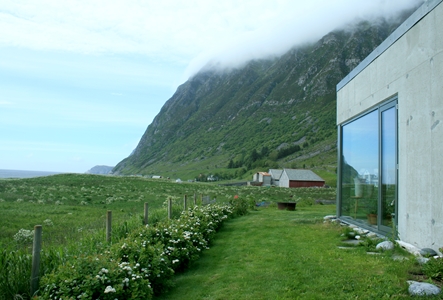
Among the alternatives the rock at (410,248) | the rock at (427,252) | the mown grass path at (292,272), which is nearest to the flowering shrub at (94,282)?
the mown grass path at (292,272)

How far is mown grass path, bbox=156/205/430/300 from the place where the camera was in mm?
5387

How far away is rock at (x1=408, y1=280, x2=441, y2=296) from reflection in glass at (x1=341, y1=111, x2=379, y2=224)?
4.66 m

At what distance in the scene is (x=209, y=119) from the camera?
192 meters

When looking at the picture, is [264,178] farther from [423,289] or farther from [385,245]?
[423,289]

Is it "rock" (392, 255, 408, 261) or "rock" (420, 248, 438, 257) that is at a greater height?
"rock" (420, 248, 438, 257)

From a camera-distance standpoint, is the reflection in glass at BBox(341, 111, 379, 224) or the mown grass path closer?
the mown grass path

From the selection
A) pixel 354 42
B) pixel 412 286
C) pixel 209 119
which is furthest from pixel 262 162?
pixel 412 286

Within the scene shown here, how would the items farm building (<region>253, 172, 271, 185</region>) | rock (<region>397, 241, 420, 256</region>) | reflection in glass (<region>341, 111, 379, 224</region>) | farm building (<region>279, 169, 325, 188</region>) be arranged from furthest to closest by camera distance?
farm building (<region>253, 172, 271, 185</region>), farm building (<region>279, 169, 325, 188</region>), reflection in glass (<region>341, 111, 379, 224</region>), rock (<region>397, 241, 420, 256</region>)

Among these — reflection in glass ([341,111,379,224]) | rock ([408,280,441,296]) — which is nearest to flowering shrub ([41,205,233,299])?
rock ([408,280,441,296])

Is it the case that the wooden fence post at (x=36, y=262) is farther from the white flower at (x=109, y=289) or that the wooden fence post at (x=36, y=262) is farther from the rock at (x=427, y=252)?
the rock at (x=427, y=252)

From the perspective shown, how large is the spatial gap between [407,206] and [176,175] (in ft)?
440

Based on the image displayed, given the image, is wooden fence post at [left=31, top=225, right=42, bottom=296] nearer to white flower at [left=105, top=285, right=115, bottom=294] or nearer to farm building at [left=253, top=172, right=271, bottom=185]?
white flower at [left=105, top=285, right=115, bottom=294]

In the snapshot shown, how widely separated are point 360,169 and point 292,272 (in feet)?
17.5

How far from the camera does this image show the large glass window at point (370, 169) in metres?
8.67
